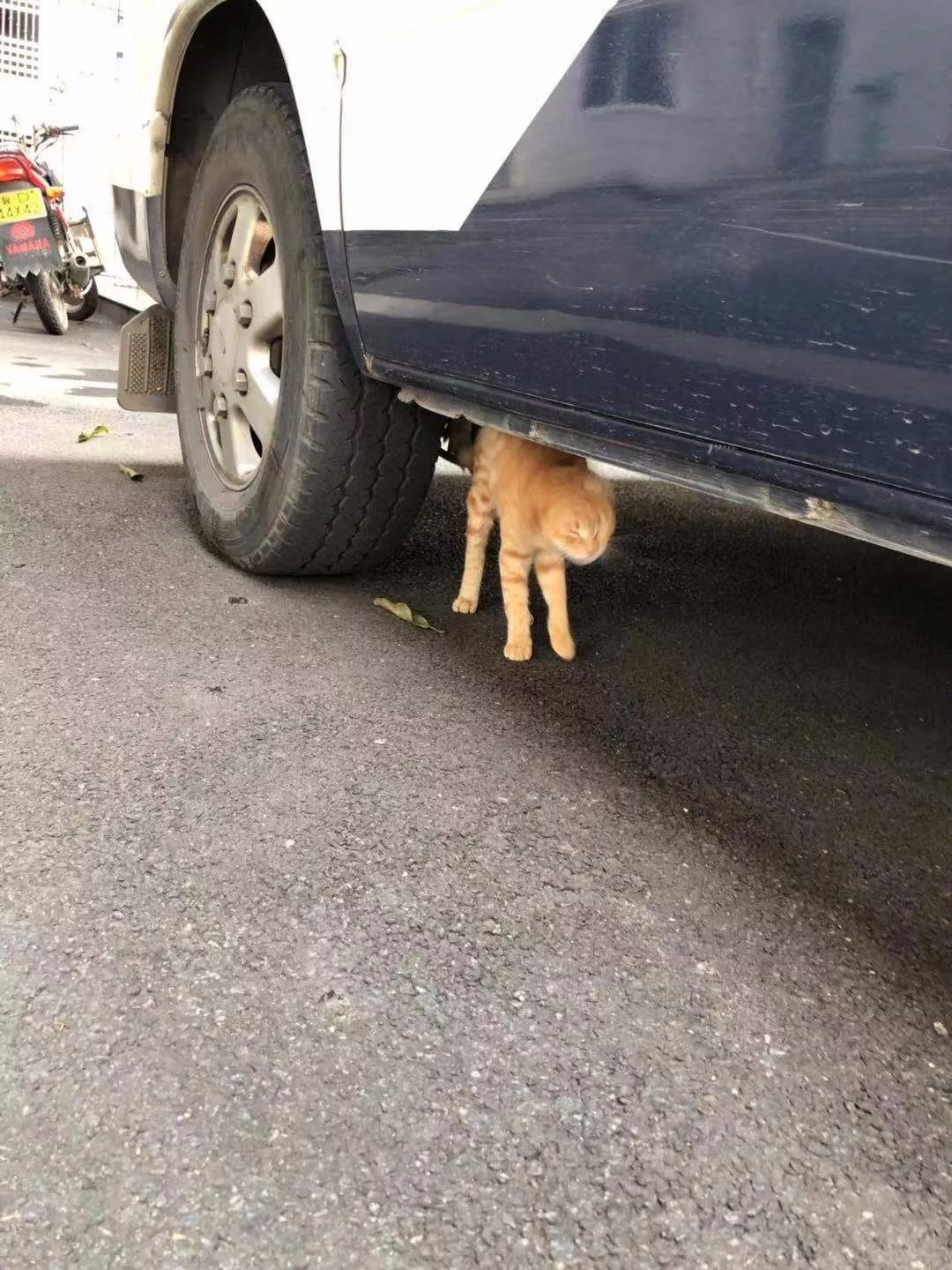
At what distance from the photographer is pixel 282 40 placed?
1.92 meters

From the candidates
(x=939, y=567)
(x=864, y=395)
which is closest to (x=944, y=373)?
(x=864, y=395)

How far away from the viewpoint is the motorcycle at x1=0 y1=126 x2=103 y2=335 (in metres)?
5.50

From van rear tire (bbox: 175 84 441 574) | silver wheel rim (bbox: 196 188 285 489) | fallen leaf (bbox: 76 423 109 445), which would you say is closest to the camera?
van rear tire (bbox: 175 84 441 574)

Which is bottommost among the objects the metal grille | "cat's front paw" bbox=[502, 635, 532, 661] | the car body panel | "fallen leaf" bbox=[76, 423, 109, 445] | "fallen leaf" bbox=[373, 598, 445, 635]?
"cat's front paw" bbox=[502, 635, 532, 661]

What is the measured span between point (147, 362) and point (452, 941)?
231cm

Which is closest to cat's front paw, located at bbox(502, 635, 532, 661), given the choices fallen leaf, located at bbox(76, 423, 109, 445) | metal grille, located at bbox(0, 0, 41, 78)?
fallen leaf, located at bbox(76, 423, 109, 445)

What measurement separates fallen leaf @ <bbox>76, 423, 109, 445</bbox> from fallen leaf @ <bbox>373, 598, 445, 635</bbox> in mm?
1764

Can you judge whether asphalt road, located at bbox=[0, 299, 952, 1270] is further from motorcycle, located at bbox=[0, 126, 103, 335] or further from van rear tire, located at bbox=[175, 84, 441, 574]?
motorcycle, located at bbox=[0, 126, 103, 335]

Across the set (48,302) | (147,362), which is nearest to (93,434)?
(147,362)

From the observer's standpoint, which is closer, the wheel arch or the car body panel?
the car body panel

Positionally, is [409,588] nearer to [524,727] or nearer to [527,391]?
[524,727]

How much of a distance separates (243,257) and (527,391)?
1.24 meters

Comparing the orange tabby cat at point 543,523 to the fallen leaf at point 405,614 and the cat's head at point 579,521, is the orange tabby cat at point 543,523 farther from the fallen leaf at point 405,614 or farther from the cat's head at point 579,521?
the fallen leaf at point 405,614

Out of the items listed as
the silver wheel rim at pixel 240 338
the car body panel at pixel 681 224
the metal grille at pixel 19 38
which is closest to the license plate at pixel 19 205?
the silver wheel rim at pixel 240 338
